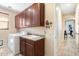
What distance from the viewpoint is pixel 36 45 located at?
1.56 meters

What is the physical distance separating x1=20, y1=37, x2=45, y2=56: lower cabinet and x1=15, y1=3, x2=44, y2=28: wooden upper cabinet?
0.27 meters

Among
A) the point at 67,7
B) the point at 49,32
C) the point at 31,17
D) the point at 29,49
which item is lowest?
the point at 29,49

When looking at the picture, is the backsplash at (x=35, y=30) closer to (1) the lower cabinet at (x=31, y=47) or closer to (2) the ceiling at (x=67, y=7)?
(1) the lower cabinet at (x=31, y=47)

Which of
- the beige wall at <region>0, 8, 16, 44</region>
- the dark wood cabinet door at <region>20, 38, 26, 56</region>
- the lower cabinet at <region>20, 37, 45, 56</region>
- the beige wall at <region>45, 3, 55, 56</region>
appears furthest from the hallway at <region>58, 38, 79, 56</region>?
the beige wall at <region>0, 8, 16, 44</region>

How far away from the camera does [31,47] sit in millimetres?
1569

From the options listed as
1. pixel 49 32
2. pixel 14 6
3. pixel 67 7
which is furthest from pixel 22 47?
pixel 67 7

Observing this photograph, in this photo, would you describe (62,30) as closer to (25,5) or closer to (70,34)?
(70,34)

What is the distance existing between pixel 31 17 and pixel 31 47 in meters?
0.52

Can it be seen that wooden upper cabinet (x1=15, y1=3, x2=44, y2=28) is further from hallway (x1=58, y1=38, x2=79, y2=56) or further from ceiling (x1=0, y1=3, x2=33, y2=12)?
hallway (x1=58, y1=38, x2=79, y2=56)

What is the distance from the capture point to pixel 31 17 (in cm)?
165

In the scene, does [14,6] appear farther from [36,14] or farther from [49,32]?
[49,32]

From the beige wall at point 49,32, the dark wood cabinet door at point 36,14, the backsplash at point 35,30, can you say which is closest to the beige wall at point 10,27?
the backsplash at point 35,30

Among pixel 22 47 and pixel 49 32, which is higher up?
pixel 49 32

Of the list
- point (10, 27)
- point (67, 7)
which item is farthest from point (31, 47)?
point (67, 7)
